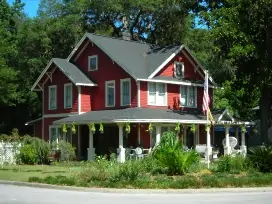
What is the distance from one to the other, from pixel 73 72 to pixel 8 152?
30.2ft

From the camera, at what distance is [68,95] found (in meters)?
38.4

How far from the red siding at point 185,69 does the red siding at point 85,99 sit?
592cm

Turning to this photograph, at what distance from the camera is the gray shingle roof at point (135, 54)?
35.3 m

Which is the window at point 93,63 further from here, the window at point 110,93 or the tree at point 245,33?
the tree at point 245,33

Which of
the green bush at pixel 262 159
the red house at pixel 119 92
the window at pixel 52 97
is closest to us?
the green bush at pixel 262 159

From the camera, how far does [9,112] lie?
55125 millimetres

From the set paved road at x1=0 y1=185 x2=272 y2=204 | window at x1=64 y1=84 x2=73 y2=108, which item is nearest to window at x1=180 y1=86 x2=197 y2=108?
window at x1=64 y1=84 x2=73 y2=108

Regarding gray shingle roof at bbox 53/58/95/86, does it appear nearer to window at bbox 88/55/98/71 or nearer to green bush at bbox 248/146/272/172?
window at bbox 88/55/98/71

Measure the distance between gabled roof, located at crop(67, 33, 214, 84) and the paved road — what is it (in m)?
17.4

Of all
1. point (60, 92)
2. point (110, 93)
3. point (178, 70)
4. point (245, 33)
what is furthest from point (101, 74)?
point (245, 33)

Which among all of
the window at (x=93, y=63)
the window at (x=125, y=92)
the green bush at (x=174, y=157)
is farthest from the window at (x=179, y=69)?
the green bush at (x=174, y=157)

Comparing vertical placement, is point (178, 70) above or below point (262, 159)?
above

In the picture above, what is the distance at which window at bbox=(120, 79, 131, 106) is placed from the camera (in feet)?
116

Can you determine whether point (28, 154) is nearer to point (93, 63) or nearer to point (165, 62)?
point (93, 63)
